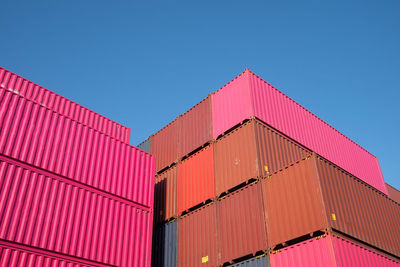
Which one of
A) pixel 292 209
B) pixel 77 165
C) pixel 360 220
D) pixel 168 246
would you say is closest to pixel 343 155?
pixel 360 220

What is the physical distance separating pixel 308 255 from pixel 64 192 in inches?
324

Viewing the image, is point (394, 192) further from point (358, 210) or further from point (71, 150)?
point (71, 150)

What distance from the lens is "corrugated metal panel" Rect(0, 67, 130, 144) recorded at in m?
15.7

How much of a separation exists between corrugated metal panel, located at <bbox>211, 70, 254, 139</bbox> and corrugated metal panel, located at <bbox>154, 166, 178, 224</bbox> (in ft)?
10.2

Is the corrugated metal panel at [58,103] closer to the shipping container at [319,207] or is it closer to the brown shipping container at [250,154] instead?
the brown shipping container at [250,154]

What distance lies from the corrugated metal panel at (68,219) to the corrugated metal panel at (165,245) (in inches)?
89.2

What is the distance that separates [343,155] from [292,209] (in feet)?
31.8

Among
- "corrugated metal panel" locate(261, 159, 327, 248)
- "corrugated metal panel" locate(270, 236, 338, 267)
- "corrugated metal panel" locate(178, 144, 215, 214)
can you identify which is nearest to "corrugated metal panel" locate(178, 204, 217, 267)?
"corrugated metal panel" locate(178, 144, 215, 214)

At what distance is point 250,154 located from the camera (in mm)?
15484

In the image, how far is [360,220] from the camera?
1354 centimetres

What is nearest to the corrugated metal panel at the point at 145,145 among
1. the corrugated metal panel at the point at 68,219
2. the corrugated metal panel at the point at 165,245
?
the corrugated metal panel at the point at 165,245

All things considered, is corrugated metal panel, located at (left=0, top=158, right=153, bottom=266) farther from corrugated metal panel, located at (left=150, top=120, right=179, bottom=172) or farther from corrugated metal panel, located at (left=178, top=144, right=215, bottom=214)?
corrugated metal panel, located at (left=150, top=120, right=179, bottom=172)

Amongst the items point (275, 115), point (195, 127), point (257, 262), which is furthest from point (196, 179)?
point (257, 262)

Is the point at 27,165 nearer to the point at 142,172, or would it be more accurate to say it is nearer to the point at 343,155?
the point at 142,172
